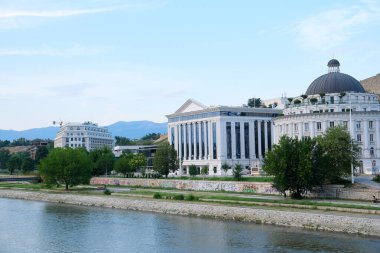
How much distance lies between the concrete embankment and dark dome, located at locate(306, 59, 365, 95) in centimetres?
5009

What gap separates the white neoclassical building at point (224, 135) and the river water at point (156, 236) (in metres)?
60.8

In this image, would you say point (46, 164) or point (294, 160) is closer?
point (294, 160)

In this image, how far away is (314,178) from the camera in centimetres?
6488

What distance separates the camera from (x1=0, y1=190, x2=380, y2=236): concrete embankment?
1849 inches

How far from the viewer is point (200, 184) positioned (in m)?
92.2

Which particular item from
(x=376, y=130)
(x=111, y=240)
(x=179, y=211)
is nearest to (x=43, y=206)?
(x=179, y=211)

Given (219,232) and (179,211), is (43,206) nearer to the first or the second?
(179,211)

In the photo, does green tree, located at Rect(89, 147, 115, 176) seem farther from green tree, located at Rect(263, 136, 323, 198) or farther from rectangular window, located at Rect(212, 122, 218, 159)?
green tree, located at Rect(263, 136, 323, 198)

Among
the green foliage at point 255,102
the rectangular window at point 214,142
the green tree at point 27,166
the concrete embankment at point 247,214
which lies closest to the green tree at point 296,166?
the concrete embankment at point 247,214

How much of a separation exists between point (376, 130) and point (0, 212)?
67.1 m

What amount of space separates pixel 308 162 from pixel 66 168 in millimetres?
53686

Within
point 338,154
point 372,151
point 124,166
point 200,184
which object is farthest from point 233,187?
point 124,166

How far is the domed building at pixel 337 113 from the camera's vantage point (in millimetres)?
100125

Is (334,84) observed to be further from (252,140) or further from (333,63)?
(252,140)
